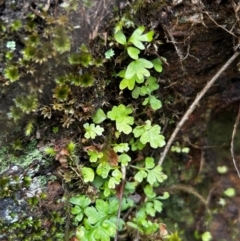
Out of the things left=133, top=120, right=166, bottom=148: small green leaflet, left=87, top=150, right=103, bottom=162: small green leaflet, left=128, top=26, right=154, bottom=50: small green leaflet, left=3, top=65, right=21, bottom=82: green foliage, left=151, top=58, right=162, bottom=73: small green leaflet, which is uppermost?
left=3, top=65, right=21, bottom=82: green foliage

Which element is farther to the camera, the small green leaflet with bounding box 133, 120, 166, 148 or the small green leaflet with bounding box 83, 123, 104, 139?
the small green leaflet with bounding box 133, 120, 166, 148

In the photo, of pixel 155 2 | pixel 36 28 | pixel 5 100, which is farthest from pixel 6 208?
pixel 155 2

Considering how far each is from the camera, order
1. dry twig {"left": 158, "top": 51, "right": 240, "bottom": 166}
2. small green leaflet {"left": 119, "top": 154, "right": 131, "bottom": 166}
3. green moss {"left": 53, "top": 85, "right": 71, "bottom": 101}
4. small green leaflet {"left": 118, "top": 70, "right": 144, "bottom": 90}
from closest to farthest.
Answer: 1. green moss {"left": 53, "top": 85, "right": 71, "bottom": 101}
2. small green leaflet {"left": 118, "top": 70, "right": 144, "bottom": 90}
3. small green leaflet {"left": 119, "top": 154, "right": 131, "bottom": 166}
4. dry twig {"left": 158, "top": 51, "right": 240, "bottom": 166}

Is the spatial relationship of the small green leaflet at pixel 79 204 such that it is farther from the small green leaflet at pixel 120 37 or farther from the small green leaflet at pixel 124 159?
the small green leaflet at pixel 120 37

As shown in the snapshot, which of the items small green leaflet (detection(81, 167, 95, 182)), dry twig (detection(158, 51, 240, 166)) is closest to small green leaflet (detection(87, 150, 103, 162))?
small green leaflet (detection(81, 167, 95, 182))

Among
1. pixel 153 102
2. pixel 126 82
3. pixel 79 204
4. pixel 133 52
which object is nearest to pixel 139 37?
pixel 133 52

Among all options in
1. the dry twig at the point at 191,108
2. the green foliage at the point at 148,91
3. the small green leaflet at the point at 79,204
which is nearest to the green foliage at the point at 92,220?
the small green leaflet at the point at 79,204

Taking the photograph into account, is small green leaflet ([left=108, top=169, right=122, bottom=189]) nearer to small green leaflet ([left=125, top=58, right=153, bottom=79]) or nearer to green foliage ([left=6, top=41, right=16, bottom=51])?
small green leaflet ([left=125, top=58, right=153, bottom=79])

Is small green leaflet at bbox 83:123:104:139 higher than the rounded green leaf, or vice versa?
the rounded green leaf

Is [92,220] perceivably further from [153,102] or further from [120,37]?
[120,37]
